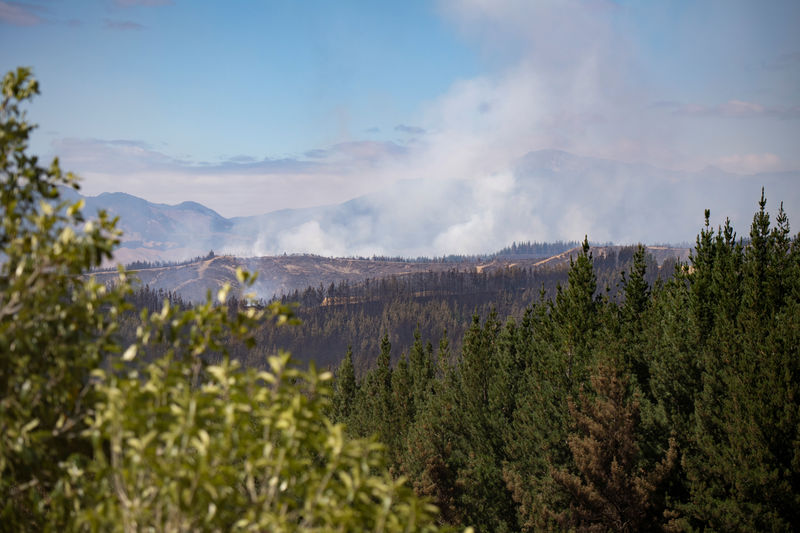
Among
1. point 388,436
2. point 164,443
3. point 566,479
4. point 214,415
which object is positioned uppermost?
point 214,415

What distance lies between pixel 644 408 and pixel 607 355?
3444 millimetres

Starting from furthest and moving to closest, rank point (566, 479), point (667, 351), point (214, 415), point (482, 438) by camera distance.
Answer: point (482, 438)
point (667, 351)
point (566, 479)
point (214, 415)

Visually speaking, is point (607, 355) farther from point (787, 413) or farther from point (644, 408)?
point (787, 413)

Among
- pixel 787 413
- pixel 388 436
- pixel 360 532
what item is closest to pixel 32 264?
pixel 360 532

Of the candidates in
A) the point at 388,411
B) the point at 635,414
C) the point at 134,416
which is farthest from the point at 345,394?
the point at 134,416

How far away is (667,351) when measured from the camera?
102 feet

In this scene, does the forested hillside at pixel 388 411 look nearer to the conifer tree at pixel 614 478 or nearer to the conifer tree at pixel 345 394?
the conifer tree at pixel 614 478

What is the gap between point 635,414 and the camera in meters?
25.2

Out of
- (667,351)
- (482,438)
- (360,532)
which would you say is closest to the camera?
(360,532)

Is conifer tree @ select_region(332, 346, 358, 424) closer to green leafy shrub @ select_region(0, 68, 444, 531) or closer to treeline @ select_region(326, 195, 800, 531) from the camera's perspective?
treeline @ select_region(326, 195, 800, 531)

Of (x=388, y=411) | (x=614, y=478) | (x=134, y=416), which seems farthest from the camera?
(x=388, y=411)

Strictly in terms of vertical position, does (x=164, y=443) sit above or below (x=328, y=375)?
below

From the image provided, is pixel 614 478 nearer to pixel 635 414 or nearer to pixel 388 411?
pixel 635 414

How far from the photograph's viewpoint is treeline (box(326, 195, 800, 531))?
70.3 feet
